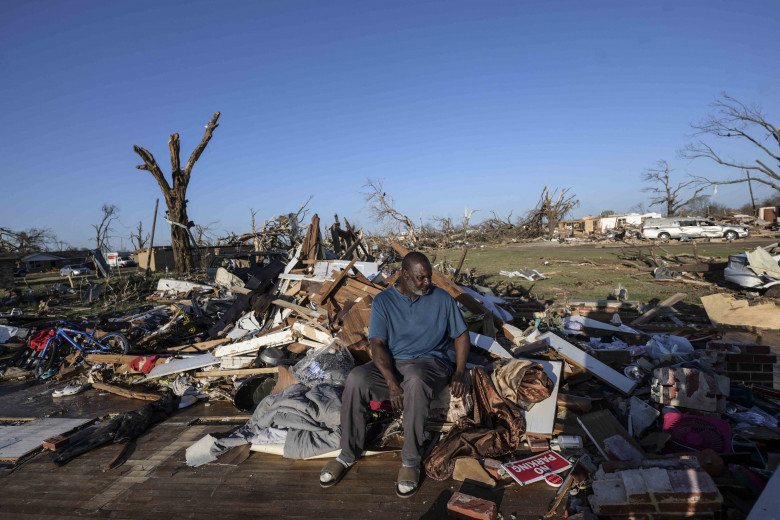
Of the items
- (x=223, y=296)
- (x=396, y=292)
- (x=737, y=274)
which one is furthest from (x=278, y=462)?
(x=737, y=274)

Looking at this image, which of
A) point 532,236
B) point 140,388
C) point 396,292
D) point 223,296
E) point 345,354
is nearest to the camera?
point 396,292

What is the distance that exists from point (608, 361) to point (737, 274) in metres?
7.93

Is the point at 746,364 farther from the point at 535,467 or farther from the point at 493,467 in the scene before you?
the point at 493,467

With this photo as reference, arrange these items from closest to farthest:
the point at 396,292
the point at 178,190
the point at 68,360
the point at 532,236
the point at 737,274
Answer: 1. the point at 396,292
2. the point at 68,360
3. the point at 737,274
4. the point at 178,190
5. the point at 532,236

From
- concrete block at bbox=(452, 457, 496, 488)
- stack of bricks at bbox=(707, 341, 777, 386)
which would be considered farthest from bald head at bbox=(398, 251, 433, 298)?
stack of bricks at bbox=(707, 341, 777, 386)

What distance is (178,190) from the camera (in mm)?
13969

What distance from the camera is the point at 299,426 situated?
11.8 feet

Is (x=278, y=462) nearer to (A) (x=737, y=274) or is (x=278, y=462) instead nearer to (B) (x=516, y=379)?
(B) (x=516, y=379)

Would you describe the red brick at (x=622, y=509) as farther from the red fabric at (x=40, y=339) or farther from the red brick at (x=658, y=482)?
the red fabric at (x=40, y=339)

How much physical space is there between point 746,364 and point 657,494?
2.98 m

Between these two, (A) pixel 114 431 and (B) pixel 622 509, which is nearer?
(B) pixel 622 509

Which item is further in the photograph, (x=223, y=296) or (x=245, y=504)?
(x=223, y=296)

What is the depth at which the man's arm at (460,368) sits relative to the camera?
340 centimetres

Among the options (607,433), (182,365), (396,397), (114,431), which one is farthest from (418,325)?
(182,365)
